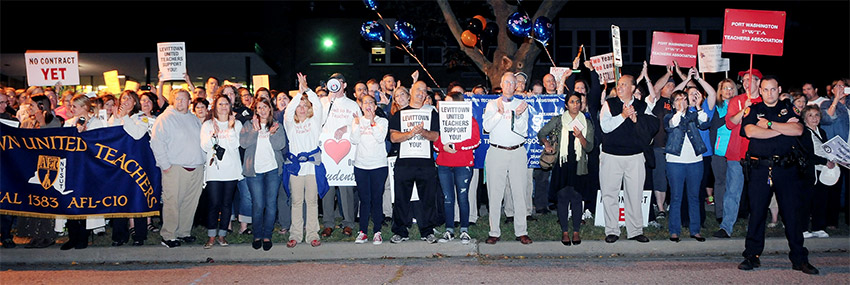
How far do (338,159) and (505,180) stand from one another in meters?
2.21

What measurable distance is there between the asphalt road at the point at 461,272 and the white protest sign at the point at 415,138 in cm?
137

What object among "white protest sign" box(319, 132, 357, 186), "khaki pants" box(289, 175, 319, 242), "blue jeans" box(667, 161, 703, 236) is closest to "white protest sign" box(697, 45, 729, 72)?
"blue jeans" box(667, 161, 703, 236)

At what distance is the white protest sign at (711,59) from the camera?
11.1 m

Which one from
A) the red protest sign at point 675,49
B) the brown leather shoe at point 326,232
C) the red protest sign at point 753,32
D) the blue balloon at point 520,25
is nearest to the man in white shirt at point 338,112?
the brown leather shoe at point 326,232

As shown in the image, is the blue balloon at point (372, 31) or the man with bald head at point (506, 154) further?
the blue balloon at point (372, 31)

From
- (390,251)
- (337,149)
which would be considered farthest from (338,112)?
(390,251)

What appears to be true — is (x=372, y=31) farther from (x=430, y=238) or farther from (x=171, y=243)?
(x=171, y=243)

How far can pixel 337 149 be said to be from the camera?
8922 millimetres

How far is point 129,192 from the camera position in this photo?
8.89m

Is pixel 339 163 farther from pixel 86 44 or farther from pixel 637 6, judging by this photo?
pixel 637 6

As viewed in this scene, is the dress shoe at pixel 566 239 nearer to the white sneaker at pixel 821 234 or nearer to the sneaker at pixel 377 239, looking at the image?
the sneaker at pixel 377 239

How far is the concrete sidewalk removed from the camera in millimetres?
8406

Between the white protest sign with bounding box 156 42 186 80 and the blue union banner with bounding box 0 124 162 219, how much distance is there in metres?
2.15

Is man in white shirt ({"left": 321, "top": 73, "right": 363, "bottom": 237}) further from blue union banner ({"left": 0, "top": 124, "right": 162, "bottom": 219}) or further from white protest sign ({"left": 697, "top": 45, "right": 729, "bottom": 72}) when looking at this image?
white protest sign ({"left": 697, "top": 45, "right": 729, "bottom": 72})
